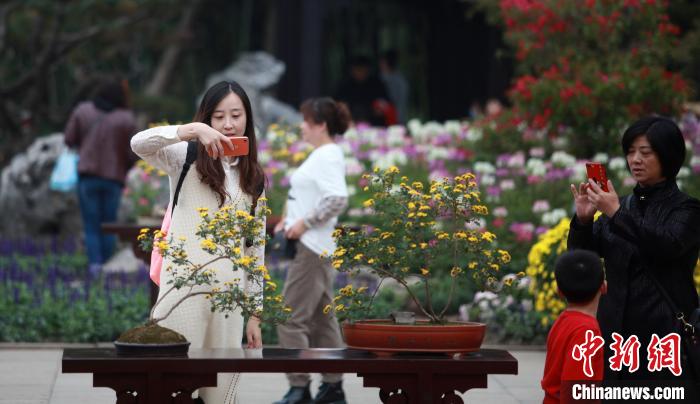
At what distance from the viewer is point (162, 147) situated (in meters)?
5.39

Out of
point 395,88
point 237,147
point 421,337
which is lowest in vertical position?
point 421,337

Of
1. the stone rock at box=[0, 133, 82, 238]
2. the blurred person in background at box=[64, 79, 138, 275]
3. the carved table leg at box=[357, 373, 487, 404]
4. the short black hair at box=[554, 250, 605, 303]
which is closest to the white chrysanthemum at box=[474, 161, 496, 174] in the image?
the blurred person in background at box=[64, 79, 138, 275]

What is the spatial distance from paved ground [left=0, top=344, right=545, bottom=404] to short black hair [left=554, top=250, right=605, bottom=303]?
3.24 m

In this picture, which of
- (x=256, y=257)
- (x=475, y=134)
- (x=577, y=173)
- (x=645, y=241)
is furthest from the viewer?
(x=475, y=134)

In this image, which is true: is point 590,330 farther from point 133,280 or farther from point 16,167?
point 16,167

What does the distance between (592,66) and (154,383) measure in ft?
30.1

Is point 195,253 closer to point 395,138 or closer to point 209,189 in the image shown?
point 209,189

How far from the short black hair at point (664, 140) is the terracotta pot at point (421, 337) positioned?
0.98 meters

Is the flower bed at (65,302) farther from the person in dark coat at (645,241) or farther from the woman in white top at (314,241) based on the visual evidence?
the person in dark coat at (645,241)

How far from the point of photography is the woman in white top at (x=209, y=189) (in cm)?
536

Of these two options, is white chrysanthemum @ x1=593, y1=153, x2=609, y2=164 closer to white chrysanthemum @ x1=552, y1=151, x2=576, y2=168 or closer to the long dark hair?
white chrysanthemum @ x1=552, y1=151, x2=576, y2=168

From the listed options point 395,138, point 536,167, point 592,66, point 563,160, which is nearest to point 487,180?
point 536,167

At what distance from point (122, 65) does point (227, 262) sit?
1963 centimetres

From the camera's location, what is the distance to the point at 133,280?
40.0ft
